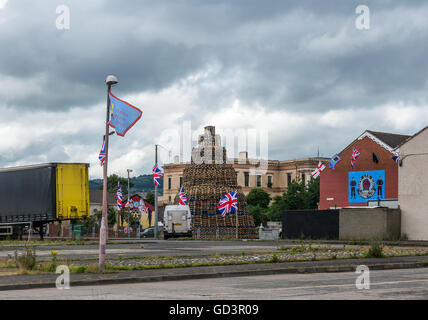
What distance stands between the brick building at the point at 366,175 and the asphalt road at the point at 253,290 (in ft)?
151

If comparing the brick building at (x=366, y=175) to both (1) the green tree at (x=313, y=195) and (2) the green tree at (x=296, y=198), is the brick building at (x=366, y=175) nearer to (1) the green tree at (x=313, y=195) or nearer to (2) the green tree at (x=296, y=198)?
(1) the green tree at (x=313, y=195)

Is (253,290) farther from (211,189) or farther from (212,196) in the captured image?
(211,189)

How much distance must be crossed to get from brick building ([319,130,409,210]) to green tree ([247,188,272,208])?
2245 inches

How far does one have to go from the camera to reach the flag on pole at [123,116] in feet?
53.8

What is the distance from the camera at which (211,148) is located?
6531 centimetres

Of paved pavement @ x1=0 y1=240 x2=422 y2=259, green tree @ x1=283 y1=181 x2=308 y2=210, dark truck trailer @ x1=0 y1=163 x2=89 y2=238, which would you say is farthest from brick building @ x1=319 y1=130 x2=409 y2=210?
green tree @ x1=283 y1=181 x2=308 y2=210

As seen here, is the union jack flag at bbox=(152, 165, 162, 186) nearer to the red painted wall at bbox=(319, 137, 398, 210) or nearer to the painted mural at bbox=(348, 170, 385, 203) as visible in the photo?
the red painted wall at bbox=(319, 137, 398, 210)

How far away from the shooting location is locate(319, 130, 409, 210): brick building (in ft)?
201

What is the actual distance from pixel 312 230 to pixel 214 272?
93.6ft

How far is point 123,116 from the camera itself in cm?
1648

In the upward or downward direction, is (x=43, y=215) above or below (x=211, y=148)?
below

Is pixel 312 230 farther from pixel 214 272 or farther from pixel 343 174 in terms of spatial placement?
pixel 214 272

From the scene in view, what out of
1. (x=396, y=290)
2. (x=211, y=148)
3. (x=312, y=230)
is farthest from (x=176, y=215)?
(x=396, y=290)
